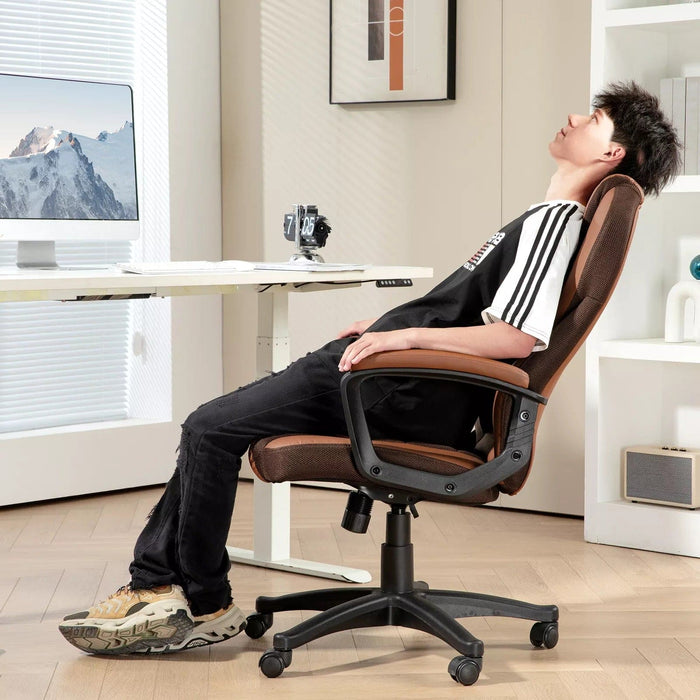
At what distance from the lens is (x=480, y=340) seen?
7.42 feet

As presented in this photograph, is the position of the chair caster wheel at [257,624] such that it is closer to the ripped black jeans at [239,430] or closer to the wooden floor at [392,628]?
the wooden floor at [392,628]

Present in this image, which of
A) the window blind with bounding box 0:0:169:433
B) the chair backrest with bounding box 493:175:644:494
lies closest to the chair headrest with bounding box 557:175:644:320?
the chair backrest with bounding box 493:175:644:494

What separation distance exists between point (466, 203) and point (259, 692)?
2.12m

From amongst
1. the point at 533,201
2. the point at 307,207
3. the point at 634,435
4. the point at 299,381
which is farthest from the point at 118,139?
the point at 634,435

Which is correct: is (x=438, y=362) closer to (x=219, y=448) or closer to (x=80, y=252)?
(x=219, y=448)

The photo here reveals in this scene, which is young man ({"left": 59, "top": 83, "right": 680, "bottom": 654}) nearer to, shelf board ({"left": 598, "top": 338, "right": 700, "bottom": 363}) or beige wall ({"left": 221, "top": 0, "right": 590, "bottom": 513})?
shelf board ({"left": 598, "top": 338, "right": 700, "bottom": 363})

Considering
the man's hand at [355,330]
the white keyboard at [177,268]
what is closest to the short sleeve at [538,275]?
the man's hand at [355,330]

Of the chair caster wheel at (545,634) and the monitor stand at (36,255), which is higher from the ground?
the monitor stand at (36,255)

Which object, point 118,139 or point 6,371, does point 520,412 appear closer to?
point 118,139

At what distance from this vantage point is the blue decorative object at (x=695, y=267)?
346cm

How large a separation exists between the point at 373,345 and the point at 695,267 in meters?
1.58

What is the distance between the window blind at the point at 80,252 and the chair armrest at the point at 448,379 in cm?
214

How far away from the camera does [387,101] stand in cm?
409

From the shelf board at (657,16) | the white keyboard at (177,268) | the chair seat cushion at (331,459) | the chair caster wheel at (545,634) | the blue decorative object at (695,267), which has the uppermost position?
the shelf board at (657,16)
